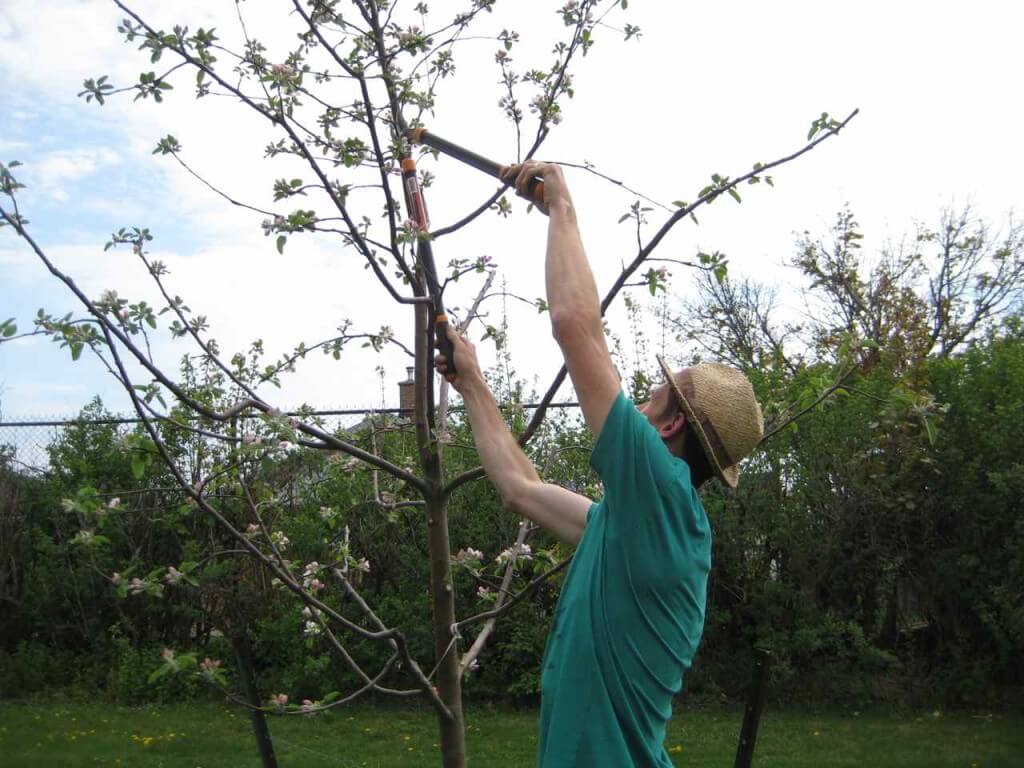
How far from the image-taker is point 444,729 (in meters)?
2.89

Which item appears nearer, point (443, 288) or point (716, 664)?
point (443, 288)

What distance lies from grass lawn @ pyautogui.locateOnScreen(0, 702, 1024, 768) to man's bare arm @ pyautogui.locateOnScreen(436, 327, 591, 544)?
199 inches

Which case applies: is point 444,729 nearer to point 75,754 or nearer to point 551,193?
point 551,193

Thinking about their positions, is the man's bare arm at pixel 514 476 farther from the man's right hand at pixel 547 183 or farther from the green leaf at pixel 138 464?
the green leaf at pixel 138 464

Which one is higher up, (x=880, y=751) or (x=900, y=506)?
(x=900, y=506)

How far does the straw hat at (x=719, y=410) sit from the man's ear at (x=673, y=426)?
31mm

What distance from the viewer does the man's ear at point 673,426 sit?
2008 millimetres

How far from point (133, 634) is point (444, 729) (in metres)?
7.78

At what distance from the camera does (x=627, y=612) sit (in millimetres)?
1765

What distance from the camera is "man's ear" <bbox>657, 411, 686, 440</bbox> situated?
2.01 m

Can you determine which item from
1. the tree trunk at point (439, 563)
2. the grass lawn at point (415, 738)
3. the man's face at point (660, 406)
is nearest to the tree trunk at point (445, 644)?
the tree trunk at point (439, 563)

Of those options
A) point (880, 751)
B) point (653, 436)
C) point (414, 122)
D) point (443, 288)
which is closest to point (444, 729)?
point (443, 288)

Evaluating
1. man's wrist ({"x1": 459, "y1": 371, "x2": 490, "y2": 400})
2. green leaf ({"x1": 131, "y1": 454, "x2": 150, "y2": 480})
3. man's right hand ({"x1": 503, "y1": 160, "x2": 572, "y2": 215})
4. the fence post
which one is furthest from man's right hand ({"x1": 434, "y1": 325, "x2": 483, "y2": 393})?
the fence post

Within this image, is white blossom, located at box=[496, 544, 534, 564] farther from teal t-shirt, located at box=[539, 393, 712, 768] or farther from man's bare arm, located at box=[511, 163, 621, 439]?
man's bare arm, located at box=[511, 163, 621, 439]
